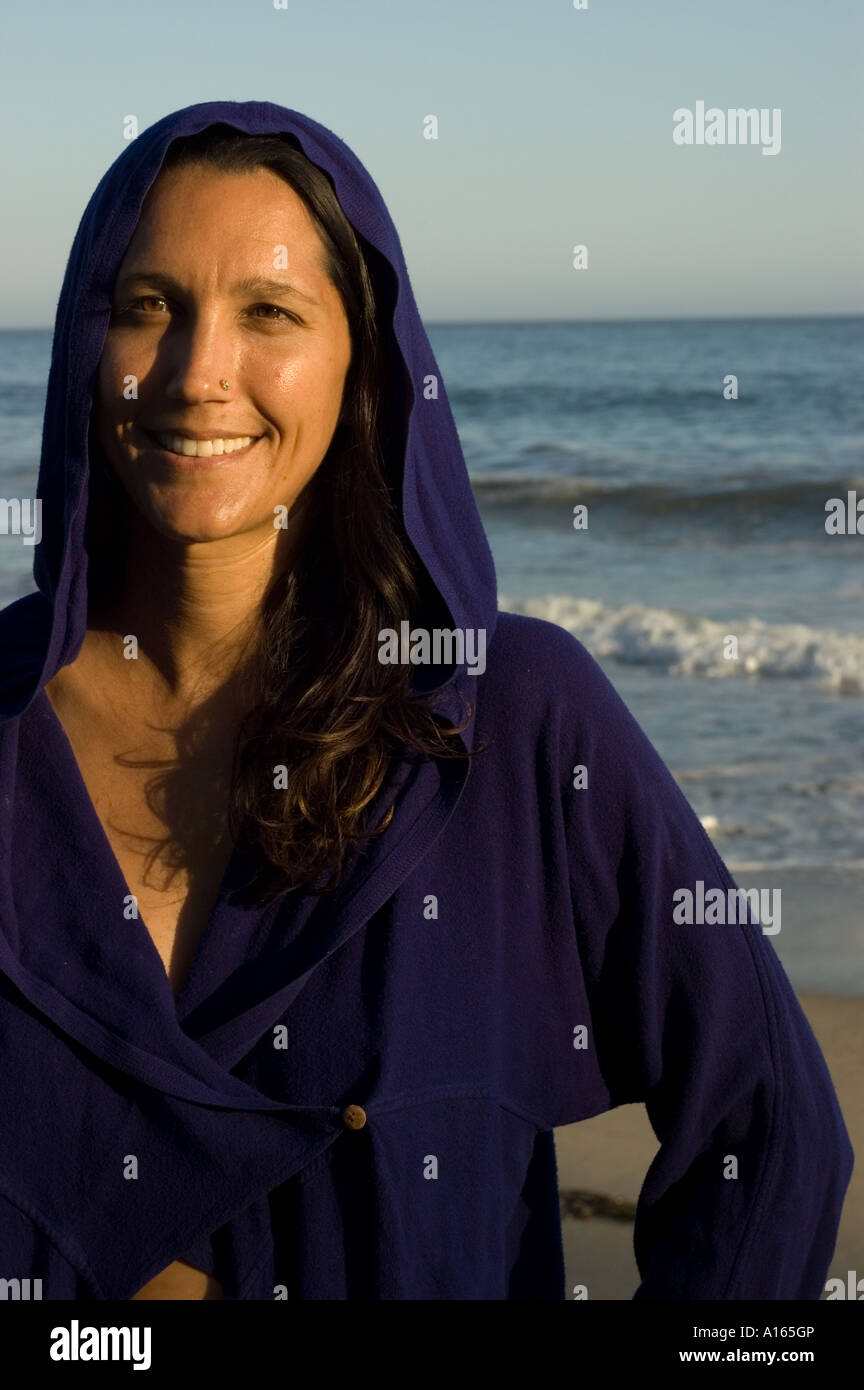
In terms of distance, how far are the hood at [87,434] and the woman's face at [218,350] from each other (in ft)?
0.11

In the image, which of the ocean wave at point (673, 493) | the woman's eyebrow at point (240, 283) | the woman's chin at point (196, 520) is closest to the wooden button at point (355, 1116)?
the woman's chin at point (196, 520)

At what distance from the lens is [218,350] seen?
6.25 feet

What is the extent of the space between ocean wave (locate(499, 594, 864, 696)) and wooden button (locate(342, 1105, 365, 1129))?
722 centimetres

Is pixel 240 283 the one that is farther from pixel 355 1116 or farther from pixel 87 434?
pixel 355 1116

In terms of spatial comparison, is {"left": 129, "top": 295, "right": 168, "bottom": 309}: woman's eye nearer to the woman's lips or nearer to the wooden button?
the woman's lips

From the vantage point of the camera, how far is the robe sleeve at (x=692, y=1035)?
1.86m

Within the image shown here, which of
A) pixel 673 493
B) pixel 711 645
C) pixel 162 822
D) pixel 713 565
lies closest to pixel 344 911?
pixel 162 822

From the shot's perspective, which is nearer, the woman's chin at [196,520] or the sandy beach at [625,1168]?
the woman's chin at [196,520]

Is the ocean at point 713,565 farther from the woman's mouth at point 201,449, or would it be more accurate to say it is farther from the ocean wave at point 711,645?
the woman's mouth at point 201,449

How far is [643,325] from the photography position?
206 feet

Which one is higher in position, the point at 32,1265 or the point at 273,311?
the point at 273,311

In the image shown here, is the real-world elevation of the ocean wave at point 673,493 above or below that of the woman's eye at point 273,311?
above

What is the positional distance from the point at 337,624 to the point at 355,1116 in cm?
63

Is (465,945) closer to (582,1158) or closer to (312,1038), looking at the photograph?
(312,1038)
